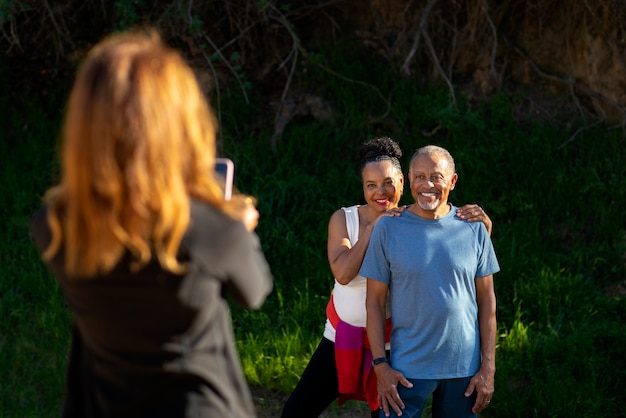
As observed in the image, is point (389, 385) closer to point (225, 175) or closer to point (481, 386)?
point (481, 386)

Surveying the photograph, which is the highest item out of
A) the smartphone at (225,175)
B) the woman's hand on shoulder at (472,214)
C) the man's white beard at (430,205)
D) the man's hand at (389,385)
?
the smartphone at (225,175)

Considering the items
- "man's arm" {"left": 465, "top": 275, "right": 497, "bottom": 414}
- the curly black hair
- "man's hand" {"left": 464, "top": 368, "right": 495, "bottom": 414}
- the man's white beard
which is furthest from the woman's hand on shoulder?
"man's hand" {"left": 464, "top": 368, "right": 495, "bottom": 414}

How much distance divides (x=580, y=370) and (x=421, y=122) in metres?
2.48

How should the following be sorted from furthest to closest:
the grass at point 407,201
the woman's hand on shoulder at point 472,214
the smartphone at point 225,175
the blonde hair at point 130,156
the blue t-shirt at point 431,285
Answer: the grass at point 407,201 < the woman's hand on shoulder at point 472,214 < the blue t-shirt at point 431,285 < the smartphone at point 225,175 < the blonde hair at point 130,156

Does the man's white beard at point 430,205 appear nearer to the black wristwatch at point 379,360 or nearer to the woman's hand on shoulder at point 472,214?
the woman's hand on shoulder at point 472,214

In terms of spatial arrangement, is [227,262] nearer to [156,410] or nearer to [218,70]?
[156,410]

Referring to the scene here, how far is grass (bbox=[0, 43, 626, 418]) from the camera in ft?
17.1

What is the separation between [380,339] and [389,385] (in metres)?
0.19

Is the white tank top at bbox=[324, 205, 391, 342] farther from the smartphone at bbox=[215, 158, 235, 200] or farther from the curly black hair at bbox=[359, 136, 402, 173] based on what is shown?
the smartphone at bbox=[215, 158, 235, 200]

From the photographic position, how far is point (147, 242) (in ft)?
6.85

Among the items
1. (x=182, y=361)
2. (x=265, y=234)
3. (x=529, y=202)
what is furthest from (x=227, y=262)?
(x=529, y=202)

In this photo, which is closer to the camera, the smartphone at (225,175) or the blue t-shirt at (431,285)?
the smartphone at (225,175)

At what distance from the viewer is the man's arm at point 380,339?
145 inches

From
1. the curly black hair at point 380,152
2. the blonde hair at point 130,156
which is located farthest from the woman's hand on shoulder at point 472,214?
the blonde hair at point 130,156
